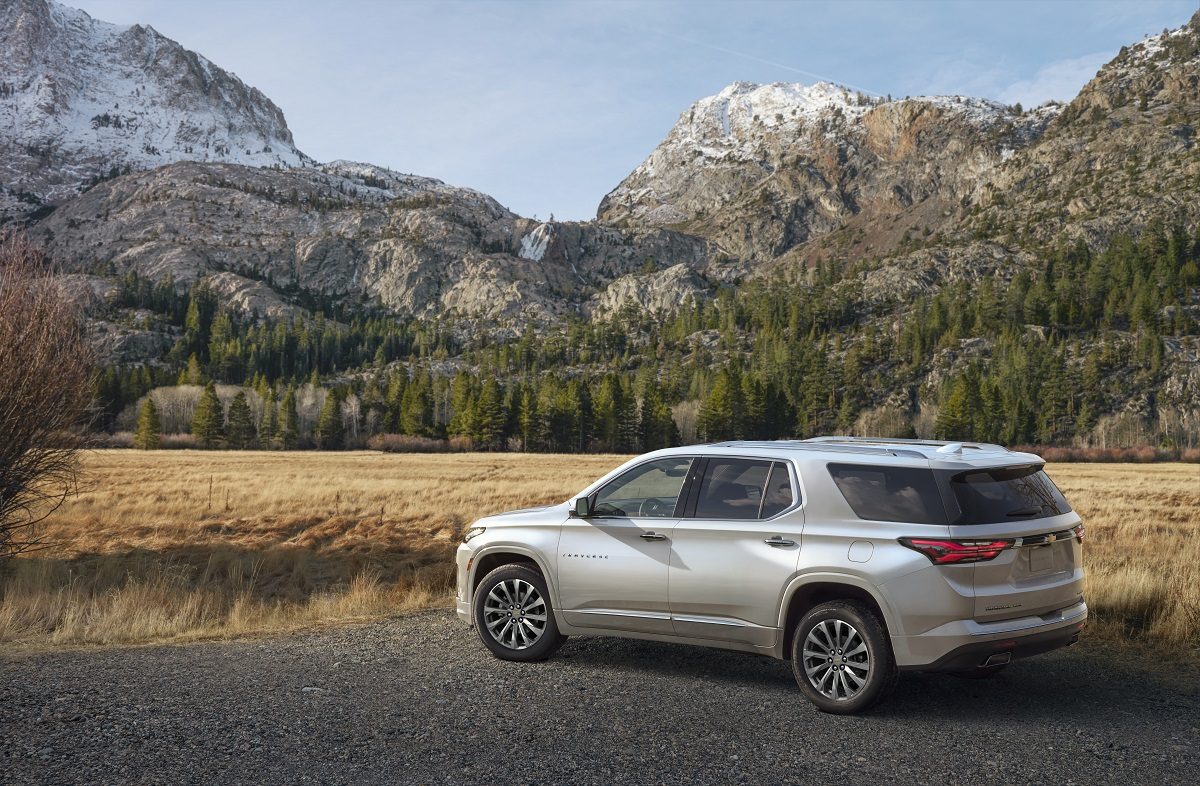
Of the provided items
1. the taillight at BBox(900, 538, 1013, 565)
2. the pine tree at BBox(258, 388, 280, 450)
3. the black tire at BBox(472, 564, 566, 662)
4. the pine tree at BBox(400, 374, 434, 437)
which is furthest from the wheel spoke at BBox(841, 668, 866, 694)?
the pine tree at BBox(258, 388, 280, 450)

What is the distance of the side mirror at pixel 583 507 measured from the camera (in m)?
8.00

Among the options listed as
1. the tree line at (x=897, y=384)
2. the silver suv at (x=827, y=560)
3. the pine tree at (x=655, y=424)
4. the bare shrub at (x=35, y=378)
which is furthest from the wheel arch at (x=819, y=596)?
the pine tree at (x=655, y=424)

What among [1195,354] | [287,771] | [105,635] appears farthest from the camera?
[1195,354]

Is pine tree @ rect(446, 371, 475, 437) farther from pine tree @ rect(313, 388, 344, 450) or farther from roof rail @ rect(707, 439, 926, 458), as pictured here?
roof rail @ rect(707, 439, 926, 458)

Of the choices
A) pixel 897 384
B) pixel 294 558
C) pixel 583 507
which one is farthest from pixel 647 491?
pixel 897 384

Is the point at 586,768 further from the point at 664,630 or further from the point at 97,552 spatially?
the point at 97,552

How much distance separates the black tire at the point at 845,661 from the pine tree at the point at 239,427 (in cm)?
12265

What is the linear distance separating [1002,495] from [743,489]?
202 cm

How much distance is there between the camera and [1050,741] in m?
5.98

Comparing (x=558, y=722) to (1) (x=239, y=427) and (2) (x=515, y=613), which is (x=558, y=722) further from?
(1) (x=239, y=427)

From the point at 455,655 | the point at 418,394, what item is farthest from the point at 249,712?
the point at 418,394

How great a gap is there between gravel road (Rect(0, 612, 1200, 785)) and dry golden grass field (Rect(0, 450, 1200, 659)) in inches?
59.4

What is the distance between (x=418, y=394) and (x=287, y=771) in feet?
417

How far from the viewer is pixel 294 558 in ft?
65.1
